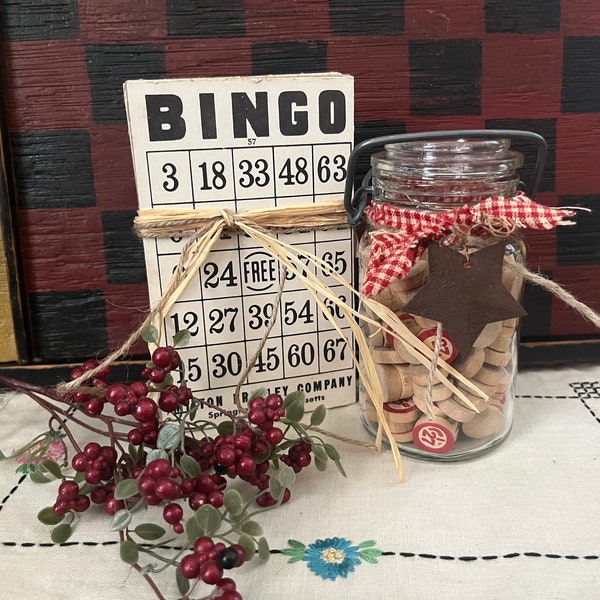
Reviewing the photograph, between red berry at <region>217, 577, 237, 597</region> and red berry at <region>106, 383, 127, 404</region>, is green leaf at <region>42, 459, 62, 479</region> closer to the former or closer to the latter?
red berry at <region>106, 383, 127, 404</region>

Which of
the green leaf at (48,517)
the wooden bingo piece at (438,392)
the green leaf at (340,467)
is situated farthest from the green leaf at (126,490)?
the wooden bingo piece at (438,392)

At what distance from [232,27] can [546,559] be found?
27.0 inches

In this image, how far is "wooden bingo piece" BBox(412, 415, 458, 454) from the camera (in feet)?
2.33

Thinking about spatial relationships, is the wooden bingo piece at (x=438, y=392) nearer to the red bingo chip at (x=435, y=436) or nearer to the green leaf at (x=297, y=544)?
the red bingo chip at (x=435, y=436)

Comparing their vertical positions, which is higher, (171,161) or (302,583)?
(171,161)

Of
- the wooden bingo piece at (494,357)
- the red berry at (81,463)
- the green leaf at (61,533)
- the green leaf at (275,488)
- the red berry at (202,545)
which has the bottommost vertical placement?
the green leaf at (61,533)

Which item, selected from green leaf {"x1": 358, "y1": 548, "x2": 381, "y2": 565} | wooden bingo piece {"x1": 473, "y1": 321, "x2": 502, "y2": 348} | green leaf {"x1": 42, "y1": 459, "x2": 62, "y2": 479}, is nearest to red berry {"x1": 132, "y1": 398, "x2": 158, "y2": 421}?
green leaf {"x1": 42, "y1": 459, "x2": 62, "y2": 479}

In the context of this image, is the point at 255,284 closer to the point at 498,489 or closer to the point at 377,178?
the point at 377,178

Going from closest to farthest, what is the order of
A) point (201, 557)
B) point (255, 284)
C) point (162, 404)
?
point (201, 557), point (162, 404), point (255, 284)

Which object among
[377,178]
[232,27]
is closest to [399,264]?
Answer: [377,178]

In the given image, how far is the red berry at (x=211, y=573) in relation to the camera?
482mm

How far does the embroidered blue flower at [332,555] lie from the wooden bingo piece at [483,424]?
198 mm

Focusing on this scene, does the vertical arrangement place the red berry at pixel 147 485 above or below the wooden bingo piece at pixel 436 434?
above

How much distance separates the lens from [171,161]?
0.73 m
